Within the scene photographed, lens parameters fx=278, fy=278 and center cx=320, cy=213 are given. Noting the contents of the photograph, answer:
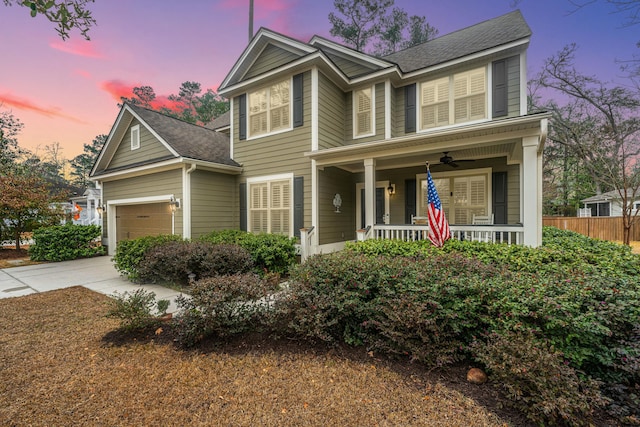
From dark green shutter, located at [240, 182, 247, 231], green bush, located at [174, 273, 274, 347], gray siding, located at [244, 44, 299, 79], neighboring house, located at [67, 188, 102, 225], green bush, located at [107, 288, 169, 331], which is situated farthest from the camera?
neighboring house, located at [67, 188, 102, 225]

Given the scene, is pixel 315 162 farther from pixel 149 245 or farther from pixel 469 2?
pixel 469 2

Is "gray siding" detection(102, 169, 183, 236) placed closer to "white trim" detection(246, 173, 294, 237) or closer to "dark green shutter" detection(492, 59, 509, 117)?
"white trim" detection(246, 173, 294, 237)

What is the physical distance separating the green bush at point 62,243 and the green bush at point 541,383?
1251 centimetres

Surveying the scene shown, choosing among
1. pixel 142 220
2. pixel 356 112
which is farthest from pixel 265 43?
pixel 142 220

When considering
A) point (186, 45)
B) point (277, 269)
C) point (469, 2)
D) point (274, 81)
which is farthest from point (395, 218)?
point (186, 45)

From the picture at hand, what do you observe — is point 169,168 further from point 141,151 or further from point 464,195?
point 464,195

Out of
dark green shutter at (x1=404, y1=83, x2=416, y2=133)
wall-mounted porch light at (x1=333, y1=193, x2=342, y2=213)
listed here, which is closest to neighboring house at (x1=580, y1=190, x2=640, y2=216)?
dark green shutter at (x1=404, y1=83, x2=416, y2=133)

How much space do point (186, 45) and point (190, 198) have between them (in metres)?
6.63

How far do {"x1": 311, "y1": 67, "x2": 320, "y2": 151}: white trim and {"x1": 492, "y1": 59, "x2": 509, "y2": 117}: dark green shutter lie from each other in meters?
4.61

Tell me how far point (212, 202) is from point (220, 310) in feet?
19.2

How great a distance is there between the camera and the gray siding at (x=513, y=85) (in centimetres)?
701

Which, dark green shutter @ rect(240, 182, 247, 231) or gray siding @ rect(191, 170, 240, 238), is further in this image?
dark green shutter @ rect(240, 182, 247, 231)

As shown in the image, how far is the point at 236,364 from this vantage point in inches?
111

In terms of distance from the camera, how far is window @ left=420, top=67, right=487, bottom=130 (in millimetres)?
7410
